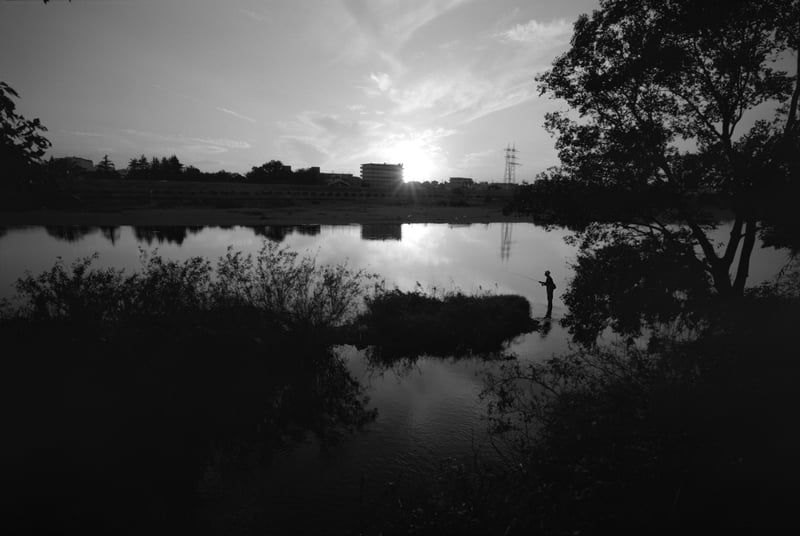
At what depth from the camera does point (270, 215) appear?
96.4m

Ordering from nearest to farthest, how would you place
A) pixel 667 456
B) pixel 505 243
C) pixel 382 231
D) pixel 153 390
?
pixel 667 456 → pixel 153 390 → pixel 505 243 → pixel 382 231

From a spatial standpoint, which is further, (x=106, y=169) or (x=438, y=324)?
(x=106, y=169)

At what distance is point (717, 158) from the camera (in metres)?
13.3

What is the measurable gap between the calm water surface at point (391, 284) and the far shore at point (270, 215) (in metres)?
7.90

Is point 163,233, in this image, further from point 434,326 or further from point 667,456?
point 667,456

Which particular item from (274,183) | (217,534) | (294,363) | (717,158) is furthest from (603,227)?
(274,183)

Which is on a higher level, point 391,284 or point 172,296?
point 172,296

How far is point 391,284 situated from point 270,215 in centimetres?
7044

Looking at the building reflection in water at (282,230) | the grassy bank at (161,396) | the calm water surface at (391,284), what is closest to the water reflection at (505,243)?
the calm water surface at (391,284)

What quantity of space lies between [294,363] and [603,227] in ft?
50.9

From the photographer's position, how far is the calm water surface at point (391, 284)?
12.0 m

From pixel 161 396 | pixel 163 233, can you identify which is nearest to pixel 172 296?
pixel 161 396

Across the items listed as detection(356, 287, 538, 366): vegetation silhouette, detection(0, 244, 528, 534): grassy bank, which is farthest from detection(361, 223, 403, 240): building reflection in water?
detection(0, 244, 528, 534): grassy bank

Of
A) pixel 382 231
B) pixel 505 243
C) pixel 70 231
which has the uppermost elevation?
pixel 382 231
